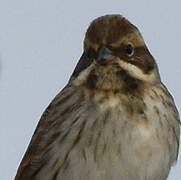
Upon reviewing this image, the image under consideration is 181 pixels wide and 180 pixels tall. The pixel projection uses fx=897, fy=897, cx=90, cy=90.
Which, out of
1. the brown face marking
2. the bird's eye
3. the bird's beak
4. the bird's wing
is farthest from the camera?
the bird's wing

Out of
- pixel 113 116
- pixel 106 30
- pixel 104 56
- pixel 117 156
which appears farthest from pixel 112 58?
pixel 117 156

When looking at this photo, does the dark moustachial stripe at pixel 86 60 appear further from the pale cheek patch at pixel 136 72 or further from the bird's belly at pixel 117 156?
the bird's belly at pixel 117 156

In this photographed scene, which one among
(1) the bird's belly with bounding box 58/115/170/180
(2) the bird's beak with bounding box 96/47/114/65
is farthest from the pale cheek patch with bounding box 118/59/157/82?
(1) the bird's belly with bounding box 58/115/170/180

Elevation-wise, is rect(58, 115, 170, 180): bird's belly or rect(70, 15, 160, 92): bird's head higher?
rect(70, 15, 160, 92): bird's head

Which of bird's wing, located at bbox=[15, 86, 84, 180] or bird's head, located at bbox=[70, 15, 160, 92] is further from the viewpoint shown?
bird's wing, located at bbox=[15, 86, 84, 180]

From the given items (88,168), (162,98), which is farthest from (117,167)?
(162,98)

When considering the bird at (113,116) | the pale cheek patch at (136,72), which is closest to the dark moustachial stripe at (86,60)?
the bird at (113,116)

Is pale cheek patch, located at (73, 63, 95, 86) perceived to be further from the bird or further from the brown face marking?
the brown face marking

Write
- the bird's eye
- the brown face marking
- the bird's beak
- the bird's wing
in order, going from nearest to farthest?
the bird's beak, the brown face marking, the bird's eye, the bird's wing
